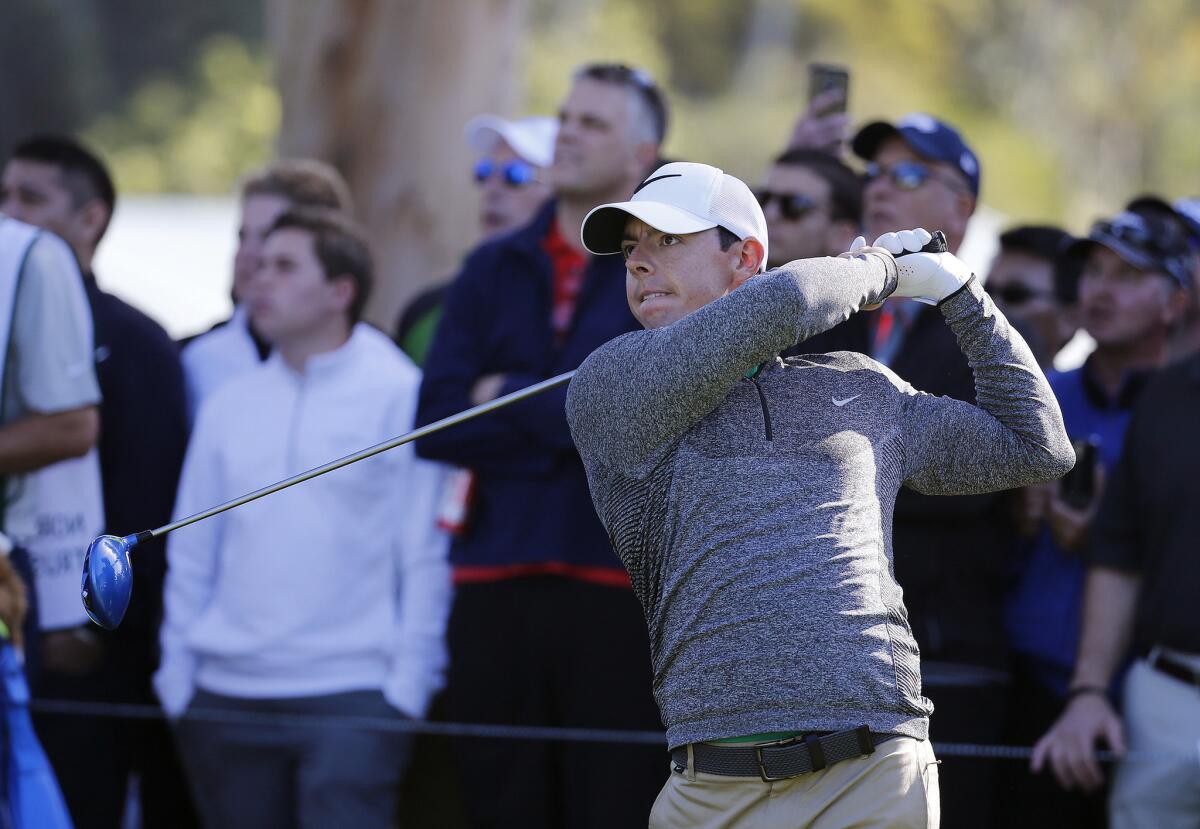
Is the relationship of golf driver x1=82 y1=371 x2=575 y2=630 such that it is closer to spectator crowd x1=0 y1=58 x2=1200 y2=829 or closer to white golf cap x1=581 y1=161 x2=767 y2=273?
white golf cap x1=581 y1=161 x2=767 y2=273

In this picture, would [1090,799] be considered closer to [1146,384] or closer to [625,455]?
[1146,384]

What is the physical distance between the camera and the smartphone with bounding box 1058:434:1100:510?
15.9ft

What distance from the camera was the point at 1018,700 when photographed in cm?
498

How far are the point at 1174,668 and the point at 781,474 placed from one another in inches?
74.9

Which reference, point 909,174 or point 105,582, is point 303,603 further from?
point 909,174

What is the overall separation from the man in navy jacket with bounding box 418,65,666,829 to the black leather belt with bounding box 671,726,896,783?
1.54 m

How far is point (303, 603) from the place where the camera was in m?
4.97

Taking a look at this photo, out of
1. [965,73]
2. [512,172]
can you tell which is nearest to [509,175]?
[512,172]

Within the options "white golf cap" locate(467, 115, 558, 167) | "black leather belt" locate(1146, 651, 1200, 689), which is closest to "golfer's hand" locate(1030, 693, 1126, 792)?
"black leather belt" locate(1146, 651, 1200, 689)

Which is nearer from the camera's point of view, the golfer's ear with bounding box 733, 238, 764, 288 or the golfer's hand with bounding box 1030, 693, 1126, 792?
the golfer's ear with bounding box 733, 238, 764, 288

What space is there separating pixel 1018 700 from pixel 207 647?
2250 mm

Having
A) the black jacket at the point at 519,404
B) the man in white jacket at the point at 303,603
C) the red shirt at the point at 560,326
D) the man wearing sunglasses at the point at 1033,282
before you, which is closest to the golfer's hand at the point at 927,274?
the black jacket at the point at 519,404

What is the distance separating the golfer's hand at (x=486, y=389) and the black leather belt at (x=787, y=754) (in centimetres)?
178

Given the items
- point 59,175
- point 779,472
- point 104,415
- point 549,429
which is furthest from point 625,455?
point 59,175
